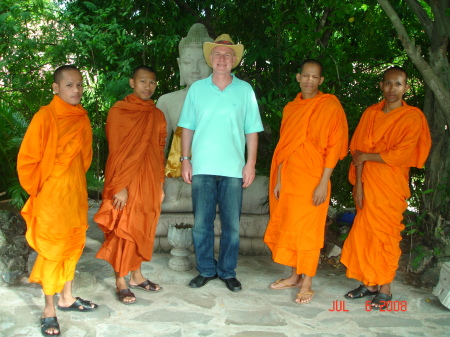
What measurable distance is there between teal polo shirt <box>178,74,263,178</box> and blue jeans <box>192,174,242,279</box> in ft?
0.39

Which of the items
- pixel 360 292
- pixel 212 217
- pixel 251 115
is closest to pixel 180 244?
pixel 212 217

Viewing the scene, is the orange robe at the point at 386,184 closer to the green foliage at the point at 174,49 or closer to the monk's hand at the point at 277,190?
the monk's hand at the point at 277,190

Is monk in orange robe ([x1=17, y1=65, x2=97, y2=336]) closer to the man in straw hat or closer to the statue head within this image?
the man in straw hat

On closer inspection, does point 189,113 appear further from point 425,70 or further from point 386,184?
point 425,70

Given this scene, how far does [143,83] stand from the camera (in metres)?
3.45

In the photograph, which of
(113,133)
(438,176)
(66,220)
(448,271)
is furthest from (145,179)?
(438,176)

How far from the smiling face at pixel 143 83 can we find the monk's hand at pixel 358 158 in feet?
5.76

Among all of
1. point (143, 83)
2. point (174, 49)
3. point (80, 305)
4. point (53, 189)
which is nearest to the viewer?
point (53, 189)

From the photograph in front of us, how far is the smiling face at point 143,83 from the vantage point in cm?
344

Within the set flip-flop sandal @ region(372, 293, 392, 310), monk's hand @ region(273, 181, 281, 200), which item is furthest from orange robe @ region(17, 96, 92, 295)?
flip-flop sandal @ region(372, 293, 392, 310)

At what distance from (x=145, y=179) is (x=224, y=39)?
130 centimetres

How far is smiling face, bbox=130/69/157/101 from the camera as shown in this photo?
3441 millimetres

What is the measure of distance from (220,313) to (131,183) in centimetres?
119

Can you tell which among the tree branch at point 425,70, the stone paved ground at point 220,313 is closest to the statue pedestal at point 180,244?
the stone paved ground at point 220,313
